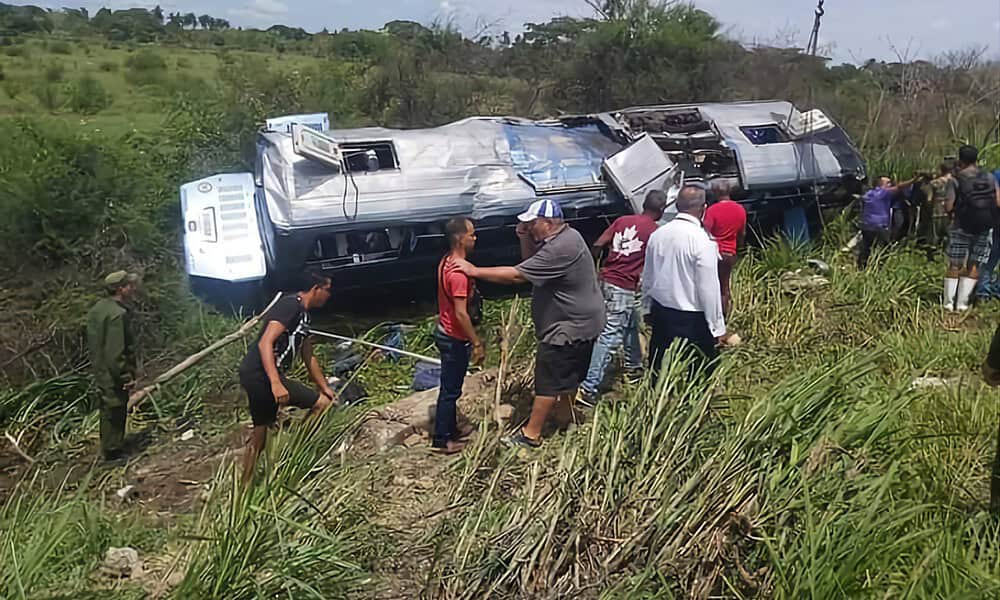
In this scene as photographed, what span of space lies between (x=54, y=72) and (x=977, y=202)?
95.0 feet

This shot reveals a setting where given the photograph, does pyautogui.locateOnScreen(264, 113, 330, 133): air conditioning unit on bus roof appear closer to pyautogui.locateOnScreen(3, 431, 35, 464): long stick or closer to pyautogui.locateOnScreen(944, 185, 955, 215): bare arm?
pyautogui.locateOnScreen(3, 431, 35, 464): long stick

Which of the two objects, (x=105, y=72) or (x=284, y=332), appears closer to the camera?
(x=284, y=332)

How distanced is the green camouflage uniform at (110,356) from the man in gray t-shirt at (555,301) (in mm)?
2452

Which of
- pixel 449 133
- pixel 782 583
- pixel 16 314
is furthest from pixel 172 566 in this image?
pixel 449 133

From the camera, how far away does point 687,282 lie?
15.6 ft

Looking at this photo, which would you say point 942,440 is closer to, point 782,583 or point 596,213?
point 782,583

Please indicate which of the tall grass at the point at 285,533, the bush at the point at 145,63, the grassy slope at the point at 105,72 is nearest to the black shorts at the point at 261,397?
the tall grass at the point at 285,533

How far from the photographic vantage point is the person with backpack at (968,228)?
714 centimetres

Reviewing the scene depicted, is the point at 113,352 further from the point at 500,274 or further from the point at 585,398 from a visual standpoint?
the point at 585,398

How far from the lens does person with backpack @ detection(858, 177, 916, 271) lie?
8.66 meters

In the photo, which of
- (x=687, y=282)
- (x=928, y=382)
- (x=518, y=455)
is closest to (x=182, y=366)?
(x=518, y=455)

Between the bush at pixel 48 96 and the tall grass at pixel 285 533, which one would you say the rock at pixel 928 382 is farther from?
the bush at pixel 48 96

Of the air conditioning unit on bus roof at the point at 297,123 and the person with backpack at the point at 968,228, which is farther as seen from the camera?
the air conditioning unit on bus roof at the point at 297,123

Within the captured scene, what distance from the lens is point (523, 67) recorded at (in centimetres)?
1716
